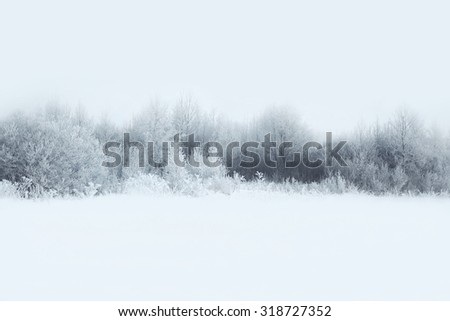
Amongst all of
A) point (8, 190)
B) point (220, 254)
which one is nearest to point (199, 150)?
point (8, 190)

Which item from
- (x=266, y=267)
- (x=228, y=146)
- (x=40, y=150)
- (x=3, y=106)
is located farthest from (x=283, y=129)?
(x=266, y=267)

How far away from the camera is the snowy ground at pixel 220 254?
3.28 metres

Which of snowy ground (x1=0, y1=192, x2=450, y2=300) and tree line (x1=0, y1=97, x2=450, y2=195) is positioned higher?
tree line (x1=0, y1=97, x2=450, y2=195)

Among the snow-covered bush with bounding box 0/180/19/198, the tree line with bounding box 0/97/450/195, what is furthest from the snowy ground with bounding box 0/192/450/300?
the tree line with bounding box 0/97/450/195

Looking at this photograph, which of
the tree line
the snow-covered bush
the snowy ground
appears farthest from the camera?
the tree line

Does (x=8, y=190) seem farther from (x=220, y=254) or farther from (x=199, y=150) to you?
(x=220, y=254)

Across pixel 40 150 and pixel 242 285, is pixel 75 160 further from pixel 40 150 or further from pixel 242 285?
pixel 242 285

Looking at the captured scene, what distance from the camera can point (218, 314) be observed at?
10.2ft

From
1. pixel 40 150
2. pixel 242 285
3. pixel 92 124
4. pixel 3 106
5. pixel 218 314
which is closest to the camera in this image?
pixel 218 314

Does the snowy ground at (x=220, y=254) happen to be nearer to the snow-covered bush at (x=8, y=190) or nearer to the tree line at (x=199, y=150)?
the snow-covered bush at (x=8, y=190)

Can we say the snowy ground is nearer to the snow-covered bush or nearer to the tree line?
the snow-covered bush

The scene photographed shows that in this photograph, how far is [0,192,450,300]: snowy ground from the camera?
3.28 m

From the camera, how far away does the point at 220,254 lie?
414 centimetres

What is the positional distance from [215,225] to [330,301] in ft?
8.47
